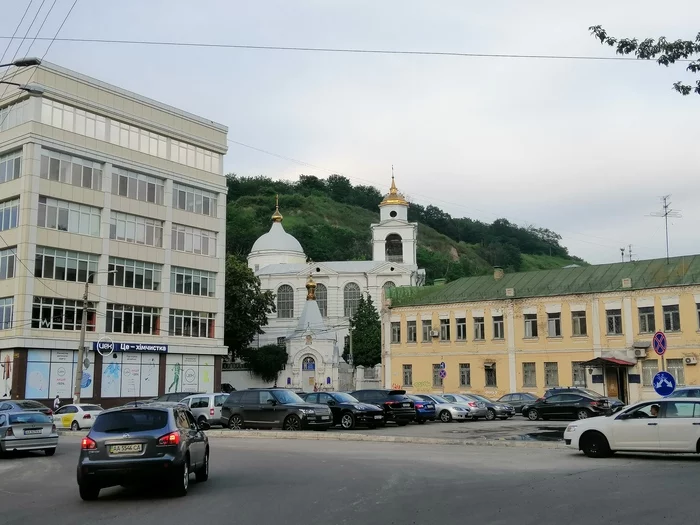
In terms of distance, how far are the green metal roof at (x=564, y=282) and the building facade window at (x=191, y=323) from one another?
1411cm

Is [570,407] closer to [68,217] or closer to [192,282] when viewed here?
[192,282]

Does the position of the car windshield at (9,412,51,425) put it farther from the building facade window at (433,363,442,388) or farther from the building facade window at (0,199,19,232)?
the building facade window at (433,363,442,388)

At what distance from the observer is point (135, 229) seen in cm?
5475

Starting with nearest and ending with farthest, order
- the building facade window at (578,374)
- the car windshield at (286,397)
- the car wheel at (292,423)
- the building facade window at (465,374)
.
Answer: the car wheel at (292,423)
the car windshield at (286,397)
the building facade window at (578,374)
the building facade window at (465,374)

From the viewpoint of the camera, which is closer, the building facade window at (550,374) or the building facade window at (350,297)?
the building facade window at (550,374)

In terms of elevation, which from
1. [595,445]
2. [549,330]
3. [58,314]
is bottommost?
[595,445]

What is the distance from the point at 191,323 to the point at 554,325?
26.4 metres

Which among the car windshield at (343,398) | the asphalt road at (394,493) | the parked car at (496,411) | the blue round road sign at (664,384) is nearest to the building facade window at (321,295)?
the parked car at (496,411)

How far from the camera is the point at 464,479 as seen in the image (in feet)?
44.7

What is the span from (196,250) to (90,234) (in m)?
9.54

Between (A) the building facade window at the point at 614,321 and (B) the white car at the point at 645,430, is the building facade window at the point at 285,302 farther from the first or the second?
(B) the white car at the point at 645,430

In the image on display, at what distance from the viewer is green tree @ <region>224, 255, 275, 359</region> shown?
70.4 meters

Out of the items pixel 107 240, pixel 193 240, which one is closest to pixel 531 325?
pixel 193 240

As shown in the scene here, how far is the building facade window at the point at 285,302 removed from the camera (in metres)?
104
